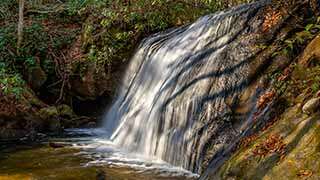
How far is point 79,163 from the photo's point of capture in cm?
670

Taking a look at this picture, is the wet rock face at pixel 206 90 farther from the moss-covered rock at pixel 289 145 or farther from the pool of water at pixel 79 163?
the moss-covered rock at pixel 289 145

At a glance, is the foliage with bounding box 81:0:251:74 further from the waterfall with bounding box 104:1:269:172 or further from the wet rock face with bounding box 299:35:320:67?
the wet rock face with bounding box 299:35:320:67

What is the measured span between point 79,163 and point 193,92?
2.01 metres

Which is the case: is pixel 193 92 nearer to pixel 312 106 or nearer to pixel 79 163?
pixel 79 163

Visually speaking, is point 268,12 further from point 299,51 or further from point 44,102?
point 44,102

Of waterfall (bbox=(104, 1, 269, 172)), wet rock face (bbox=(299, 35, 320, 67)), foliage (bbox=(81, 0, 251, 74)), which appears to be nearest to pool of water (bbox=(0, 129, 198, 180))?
waterfall (bbox=(104, 1, 269, 172))

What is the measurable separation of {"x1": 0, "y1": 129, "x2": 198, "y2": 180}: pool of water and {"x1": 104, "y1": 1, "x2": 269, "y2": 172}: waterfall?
31cm

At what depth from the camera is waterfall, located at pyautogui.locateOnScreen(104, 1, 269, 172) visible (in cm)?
624

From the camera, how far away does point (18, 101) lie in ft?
31.4

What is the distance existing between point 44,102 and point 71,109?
79 cm

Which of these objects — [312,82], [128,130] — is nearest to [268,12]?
[312,82]

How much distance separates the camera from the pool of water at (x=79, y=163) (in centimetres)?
602

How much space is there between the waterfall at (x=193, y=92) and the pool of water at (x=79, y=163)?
31cm

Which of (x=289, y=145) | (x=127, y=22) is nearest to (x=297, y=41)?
(x=289, y=145)
